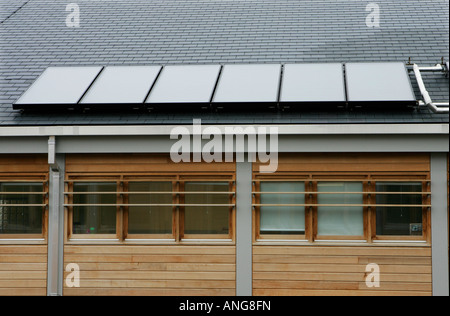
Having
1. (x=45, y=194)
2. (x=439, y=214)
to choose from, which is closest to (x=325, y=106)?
(x=439, y=214)

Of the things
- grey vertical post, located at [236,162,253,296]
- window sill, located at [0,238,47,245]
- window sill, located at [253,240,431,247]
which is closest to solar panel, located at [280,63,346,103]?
grey vertical post, located at [236,162,253,296]

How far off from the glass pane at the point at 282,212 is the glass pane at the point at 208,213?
2.06 feet

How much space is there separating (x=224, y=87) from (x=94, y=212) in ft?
10.2

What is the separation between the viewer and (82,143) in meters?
8.62

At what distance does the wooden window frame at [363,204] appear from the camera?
831 cm

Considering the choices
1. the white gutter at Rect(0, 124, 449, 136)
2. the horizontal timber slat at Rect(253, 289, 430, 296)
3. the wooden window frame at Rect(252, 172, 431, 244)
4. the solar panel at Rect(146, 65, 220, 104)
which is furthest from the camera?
the solar panel at Rect(146, 65, 220, 104)

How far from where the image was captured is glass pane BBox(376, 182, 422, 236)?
27.4 feet

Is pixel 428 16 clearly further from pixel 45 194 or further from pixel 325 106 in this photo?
pixel 45 194

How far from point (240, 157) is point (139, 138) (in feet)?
5.55

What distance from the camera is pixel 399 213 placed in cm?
839

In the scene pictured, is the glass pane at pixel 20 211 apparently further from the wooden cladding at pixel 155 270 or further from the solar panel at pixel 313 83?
the solar panel at pixel 313 83

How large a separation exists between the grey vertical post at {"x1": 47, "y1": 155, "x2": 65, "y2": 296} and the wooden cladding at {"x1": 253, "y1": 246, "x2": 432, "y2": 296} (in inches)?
127

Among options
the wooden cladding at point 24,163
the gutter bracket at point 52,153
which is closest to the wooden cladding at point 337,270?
the gutter bracket at point 52,153

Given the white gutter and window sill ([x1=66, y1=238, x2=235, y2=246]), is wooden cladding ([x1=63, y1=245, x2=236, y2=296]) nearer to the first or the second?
window sill ([x1=66, y1=238, x2=235, y2=246])
